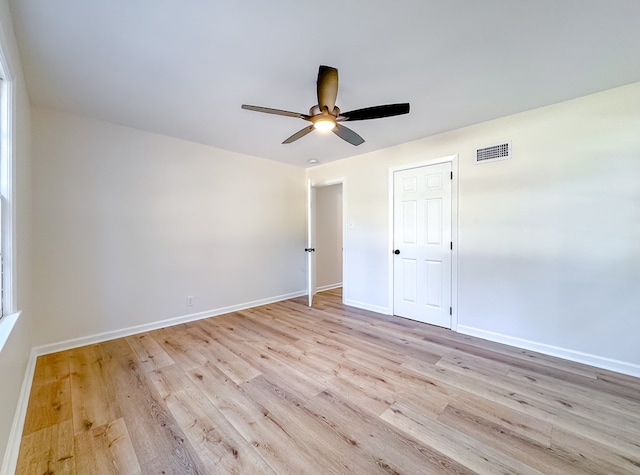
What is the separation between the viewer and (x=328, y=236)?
5.83 metres

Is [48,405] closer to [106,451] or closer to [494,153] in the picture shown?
[106,451]

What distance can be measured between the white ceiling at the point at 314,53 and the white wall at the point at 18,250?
0.50 ft

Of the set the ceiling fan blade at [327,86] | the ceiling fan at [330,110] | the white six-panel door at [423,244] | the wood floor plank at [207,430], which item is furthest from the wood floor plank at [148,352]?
the white six-panel door at [423,244]

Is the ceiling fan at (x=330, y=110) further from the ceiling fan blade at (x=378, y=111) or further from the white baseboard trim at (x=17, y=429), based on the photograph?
the white baseboard trim at (x=17, y=429)

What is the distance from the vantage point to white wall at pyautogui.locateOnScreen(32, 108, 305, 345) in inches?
106

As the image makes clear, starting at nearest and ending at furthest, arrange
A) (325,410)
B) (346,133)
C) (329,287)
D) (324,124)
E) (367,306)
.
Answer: (325,410)
(324,124)
(346,133)
(367,306)
(329,287)

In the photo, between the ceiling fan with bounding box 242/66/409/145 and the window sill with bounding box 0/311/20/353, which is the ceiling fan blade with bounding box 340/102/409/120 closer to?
the ceiling fan with bounding box 242/66/409/145

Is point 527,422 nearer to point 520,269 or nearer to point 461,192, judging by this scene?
point 520,269

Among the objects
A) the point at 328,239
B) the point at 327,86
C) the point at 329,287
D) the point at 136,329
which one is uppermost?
the point at 327,86

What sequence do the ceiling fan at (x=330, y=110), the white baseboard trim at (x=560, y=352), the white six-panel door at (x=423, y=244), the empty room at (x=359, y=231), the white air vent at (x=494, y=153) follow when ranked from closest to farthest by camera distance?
the empty room at (x=359, y=231) → the ceiling fan at (x=330, y=110) → the white baseboard trim at (x=560, y=352) → the white air vent at (x=494, y=153) → the white six-panel door at (x=423, y=244)

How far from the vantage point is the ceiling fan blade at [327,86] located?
1.66 metres

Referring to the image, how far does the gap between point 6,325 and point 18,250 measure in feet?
2.06

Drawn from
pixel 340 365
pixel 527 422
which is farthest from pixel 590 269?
→ pixel 340 365

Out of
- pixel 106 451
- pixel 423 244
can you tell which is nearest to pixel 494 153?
pixel 423 244
